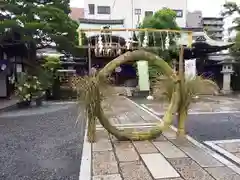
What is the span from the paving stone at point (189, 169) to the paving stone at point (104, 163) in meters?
0.84

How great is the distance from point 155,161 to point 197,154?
0.76 metres

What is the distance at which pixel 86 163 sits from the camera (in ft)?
14.2

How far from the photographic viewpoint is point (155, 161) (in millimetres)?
4309

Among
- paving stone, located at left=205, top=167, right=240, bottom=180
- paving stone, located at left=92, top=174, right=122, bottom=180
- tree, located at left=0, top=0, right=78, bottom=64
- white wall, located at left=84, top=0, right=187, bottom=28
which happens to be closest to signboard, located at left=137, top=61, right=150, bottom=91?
tree, located at left=0, top=0, right=78, bottom=64

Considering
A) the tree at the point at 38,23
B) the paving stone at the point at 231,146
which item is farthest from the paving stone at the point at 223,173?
the tree at the point at 38,23

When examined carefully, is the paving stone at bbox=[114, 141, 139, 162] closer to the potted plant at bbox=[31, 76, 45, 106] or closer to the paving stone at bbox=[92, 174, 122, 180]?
the paving stone at bbox=[92, 174, 122, 180]

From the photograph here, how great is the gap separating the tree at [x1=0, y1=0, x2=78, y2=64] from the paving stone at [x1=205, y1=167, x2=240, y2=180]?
415 inches

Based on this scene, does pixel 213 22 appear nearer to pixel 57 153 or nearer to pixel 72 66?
pixel 72 66

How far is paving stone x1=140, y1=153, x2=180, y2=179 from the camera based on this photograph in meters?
3.76

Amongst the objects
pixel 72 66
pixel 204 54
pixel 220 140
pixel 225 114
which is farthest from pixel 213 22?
pixel 220 140

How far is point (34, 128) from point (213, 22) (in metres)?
55.5

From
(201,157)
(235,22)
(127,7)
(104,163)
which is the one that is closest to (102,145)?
(104,163)

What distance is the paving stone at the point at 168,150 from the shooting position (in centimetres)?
459

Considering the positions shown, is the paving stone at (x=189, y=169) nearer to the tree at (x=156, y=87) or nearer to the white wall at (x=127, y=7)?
the tree at (x=156, y=87)
